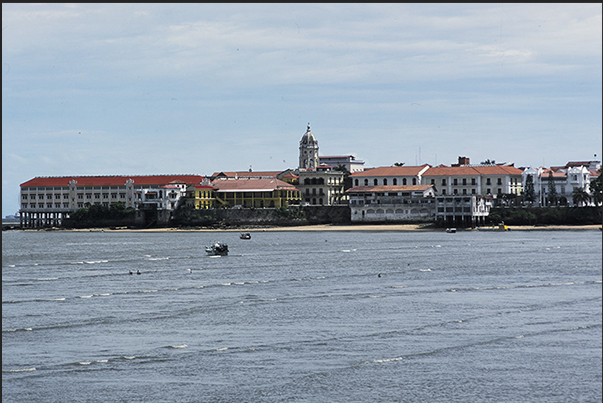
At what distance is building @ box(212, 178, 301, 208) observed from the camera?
17288 centimetres

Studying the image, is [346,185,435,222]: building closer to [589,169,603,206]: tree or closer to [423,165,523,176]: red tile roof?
[423,165,523,176]: red tile roof

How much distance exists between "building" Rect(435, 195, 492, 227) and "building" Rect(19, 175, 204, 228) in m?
60.7

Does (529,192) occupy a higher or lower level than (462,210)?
higher

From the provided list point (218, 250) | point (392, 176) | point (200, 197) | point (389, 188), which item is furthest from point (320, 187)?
point (218, 250)

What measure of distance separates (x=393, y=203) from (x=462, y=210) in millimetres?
16760

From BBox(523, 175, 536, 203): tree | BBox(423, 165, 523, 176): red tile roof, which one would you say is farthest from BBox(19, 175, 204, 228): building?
BBox(523, 175, 536, 203): tree

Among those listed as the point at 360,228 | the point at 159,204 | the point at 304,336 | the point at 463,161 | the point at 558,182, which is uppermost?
the point at 463,161

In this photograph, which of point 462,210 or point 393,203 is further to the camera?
point 393,203

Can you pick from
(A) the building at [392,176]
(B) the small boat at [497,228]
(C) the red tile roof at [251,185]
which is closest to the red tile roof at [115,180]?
(C) the red tile roof at [251,185]

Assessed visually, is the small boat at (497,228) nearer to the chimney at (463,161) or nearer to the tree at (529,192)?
the tree at (529,192)

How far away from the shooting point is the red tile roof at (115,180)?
189m

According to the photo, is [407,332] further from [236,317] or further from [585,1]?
[585,1]

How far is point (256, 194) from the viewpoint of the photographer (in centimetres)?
17388

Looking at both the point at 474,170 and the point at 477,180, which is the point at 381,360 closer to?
the point at 477,180
